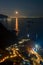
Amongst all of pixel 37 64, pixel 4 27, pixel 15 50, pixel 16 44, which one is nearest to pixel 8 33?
pixel 4 27

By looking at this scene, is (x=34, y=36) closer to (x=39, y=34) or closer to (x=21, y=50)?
(x=39, y=34)

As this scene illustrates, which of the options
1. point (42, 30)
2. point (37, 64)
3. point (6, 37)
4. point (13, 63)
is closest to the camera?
point (13, 63)

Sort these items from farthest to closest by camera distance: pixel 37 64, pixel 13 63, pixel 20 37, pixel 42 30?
pixel 42 30
pixel 20 37
pixel 37 64
pixel 13 63

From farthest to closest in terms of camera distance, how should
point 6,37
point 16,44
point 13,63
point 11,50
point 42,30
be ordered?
point 42,30 < point 6,37 < point 16,44 < point 11,50 < point 13,63

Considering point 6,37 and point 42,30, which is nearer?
point 6,37

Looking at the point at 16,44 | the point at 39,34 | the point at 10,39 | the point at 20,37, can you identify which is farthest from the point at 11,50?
the point at 39,34

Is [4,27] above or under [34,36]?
above

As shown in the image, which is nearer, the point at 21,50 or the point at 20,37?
the point at 21,50

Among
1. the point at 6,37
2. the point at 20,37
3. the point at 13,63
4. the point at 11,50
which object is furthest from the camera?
the point at 20,37

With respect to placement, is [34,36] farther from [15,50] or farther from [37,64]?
[37,64]
